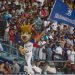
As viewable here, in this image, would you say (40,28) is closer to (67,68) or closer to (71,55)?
(71,55)

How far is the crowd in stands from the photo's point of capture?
674 cm

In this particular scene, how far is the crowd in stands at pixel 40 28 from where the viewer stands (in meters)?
6.74

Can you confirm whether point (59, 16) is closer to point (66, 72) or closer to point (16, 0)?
point (66, 72)

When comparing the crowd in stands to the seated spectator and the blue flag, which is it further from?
the blue flag

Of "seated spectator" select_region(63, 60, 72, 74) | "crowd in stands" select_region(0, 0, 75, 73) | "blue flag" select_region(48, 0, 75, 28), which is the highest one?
"blue flag" select_region(48, 0, 75, 28)

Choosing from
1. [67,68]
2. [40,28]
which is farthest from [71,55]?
[40,28]

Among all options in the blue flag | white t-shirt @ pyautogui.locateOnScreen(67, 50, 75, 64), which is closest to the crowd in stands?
white t-shirt @ pyautogui.locateOnScreen(67, 50, 75, 64)

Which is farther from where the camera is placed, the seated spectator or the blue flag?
the seated spectator

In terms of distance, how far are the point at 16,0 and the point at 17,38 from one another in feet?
3.89

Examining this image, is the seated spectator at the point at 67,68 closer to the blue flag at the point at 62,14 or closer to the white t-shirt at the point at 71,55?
the white t-shirt at the point at 71,55

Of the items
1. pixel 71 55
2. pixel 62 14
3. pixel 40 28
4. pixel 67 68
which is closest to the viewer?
pixel 62 14

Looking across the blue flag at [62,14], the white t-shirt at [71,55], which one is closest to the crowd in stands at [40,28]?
the white t-shirt at [71,55]

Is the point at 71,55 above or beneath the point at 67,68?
above

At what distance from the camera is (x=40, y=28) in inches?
284
